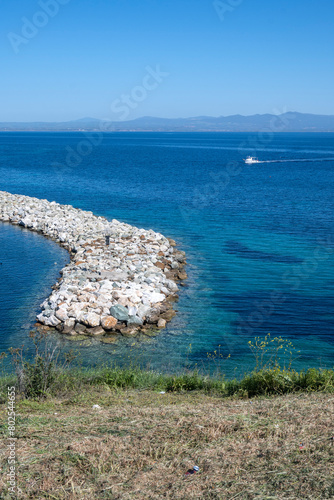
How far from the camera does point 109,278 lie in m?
19.7

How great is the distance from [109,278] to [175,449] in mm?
13551

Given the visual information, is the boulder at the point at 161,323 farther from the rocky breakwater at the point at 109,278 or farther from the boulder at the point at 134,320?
the boulder at the point at 134,320

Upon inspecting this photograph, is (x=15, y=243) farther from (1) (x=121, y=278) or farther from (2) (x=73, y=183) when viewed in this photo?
(2) (x=73, y=183)

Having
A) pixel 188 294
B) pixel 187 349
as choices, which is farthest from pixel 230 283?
pixel 187 349

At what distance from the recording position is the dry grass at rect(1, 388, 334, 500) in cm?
561

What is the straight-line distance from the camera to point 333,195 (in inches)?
1956

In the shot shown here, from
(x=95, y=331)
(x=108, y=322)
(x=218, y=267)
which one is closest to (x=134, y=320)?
(x=108, y=322)

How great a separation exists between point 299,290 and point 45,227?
1792 centimetres

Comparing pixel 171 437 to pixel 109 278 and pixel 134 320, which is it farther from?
pixel 109 278

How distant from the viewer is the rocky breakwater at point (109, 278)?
53.1ft

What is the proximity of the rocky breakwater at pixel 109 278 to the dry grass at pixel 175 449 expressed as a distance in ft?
25.4

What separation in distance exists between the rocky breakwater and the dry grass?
7.74 metres
